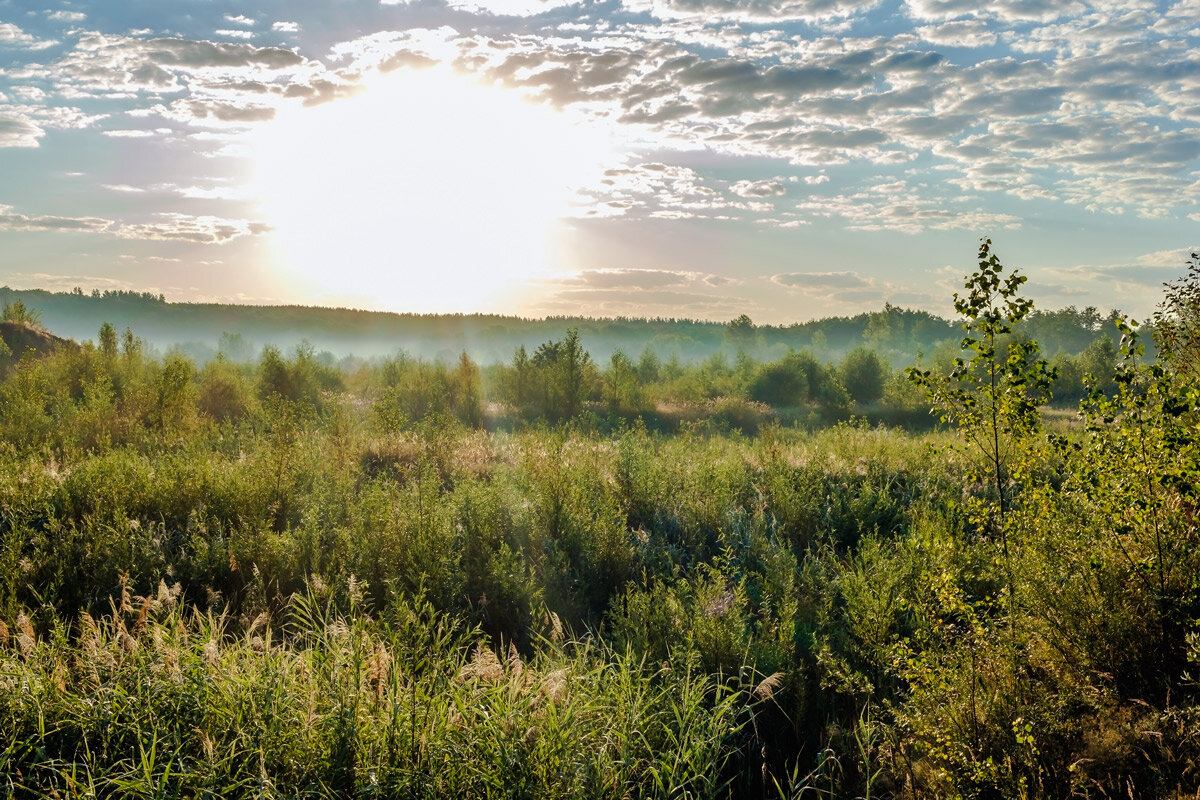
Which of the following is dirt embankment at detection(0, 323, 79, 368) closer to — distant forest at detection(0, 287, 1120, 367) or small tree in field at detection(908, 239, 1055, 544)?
small tree in field at detection(908, 239, 1055, 544)

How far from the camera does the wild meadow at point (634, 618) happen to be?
3.51m

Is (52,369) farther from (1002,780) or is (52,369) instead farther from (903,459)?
(1002,780)

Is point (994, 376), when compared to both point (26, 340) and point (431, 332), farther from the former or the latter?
point (431, 332)

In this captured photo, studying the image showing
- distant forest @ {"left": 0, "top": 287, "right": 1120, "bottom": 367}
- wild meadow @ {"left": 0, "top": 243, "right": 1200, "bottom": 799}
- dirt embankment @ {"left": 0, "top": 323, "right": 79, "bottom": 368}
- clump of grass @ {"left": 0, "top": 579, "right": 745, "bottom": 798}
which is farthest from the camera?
distant forest @ {"left": 0, "top": 287, "right": 1120, "bottom": 367}

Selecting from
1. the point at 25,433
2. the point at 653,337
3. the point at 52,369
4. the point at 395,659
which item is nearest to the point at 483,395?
the point at 52,369

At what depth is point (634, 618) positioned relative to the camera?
6023 mm

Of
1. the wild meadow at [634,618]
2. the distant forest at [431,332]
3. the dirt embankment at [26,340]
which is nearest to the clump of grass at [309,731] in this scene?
the wild meadow at [634,618]

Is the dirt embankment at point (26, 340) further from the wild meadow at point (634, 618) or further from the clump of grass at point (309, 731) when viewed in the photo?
the clump of grass at point (309, 731)

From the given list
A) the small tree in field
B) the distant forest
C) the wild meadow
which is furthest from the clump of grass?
the distant forest

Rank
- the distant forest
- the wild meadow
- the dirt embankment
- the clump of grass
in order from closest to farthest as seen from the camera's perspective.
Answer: the clump of grass < the wild meadow < the dirt embankment < the distant forest

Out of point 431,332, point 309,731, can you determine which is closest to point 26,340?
point 309,731

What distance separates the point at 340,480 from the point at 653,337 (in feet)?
479

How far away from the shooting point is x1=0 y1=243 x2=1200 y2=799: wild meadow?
11.5 feet

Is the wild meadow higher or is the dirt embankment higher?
the dirt embankment
